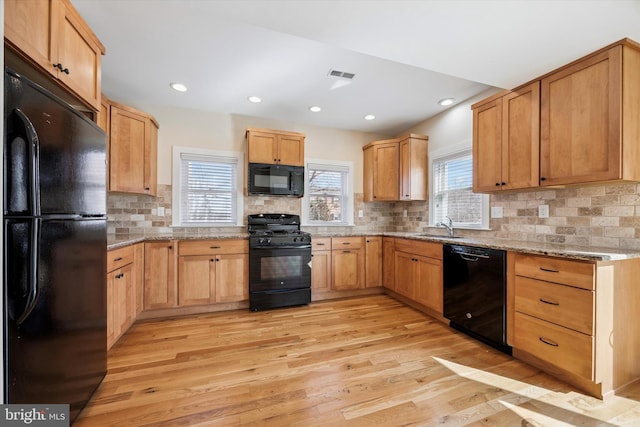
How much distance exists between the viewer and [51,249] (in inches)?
46.5

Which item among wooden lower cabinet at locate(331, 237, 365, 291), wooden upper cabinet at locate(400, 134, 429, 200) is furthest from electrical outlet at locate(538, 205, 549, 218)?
wooden lower cabinet at locate(331, 237, 365, 291)

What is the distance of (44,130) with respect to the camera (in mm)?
1118

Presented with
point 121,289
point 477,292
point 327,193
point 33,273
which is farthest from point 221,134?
point 477,292

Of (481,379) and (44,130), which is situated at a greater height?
(44,130)

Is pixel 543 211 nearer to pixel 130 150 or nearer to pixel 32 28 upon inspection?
pixel 32 28

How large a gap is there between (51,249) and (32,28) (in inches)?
44.2

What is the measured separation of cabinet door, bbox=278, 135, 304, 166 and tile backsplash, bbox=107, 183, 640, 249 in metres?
0.58

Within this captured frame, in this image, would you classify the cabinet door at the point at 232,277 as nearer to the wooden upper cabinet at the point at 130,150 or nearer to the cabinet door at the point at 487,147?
the wooden upper cabinet at the point at 130,150

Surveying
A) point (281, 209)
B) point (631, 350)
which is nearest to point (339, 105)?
point (281, 209)

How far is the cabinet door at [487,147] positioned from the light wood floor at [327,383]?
1.52 meters

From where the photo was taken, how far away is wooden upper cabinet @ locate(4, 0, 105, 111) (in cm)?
123

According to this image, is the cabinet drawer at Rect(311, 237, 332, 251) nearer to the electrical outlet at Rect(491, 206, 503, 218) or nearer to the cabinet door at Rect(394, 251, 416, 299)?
the cabinet door at Rect(394, 251, 416, 299)

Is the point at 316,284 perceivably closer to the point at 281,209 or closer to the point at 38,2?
the point at 281,209

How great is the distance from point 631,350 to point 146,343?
3652mm
